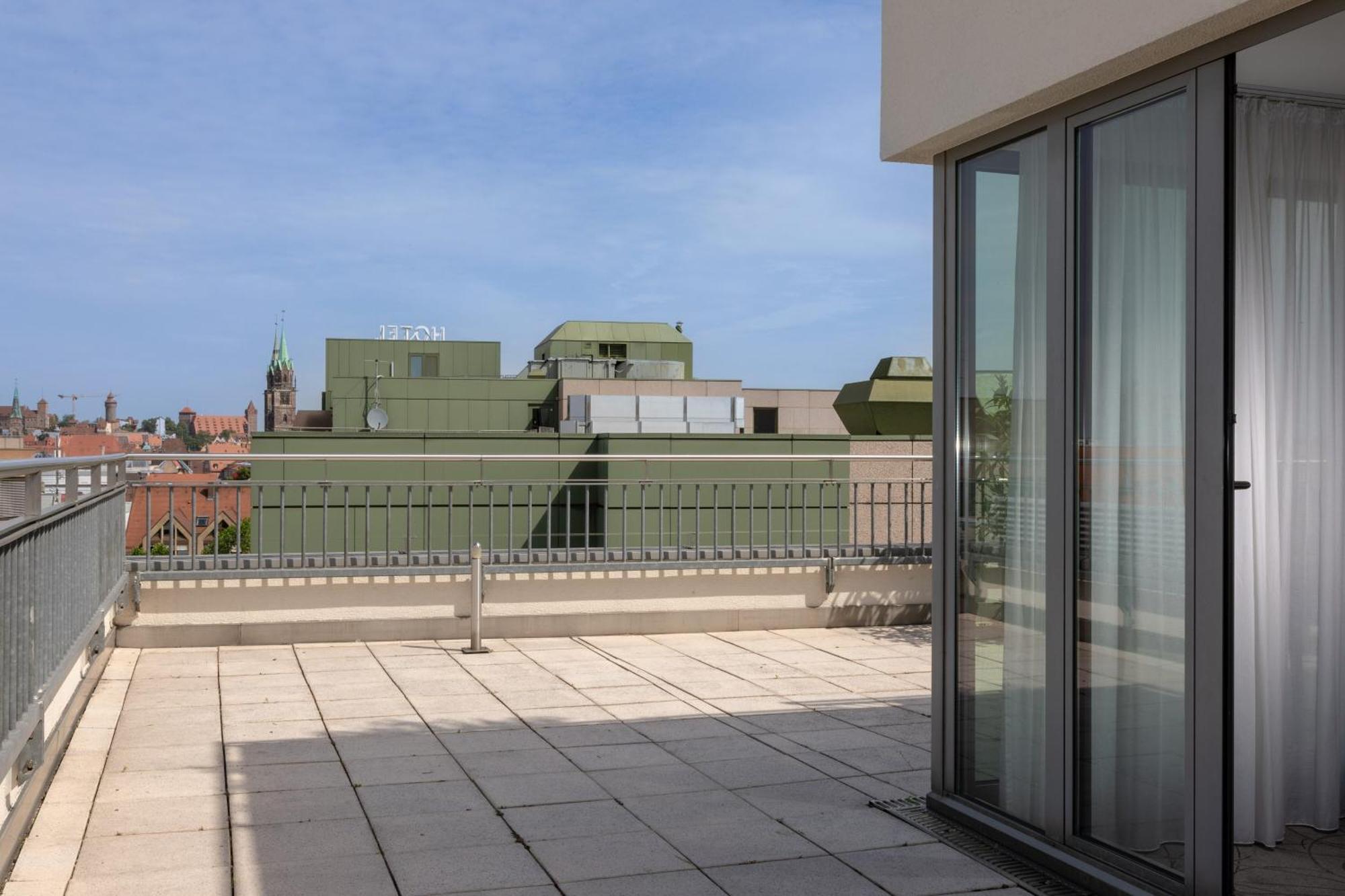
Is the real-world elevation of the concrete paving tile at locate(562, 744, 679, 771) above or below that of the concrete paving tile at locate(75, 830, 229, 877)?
below

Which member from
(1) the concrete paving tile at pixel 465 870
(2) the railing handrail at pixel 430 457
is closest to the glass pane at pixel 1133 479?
(1) the concrete paving tile at pixel 465 870

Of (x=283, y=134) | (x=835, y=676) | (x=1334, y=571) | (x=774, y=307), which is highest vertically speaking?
(x=283, y=134)

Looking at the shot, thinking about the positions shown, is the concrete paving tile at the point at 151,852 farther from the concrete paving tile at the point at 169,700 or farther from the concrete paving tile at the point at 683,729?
the concrete paving tile at the point at 169,700

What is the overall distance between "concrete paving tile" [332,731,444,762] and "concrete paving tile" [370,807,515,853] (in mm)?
907

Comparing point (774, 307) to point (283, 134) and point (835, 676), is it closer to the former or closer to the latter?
point (283, 134)

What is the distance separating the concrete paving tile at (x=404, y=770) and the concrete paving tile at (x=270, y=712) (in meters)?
0.95

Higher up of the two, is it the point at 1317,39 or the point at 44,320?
the point at 44,320

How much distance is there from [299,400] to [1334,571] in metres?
133

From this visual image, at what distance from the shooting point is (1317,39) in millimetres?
3588

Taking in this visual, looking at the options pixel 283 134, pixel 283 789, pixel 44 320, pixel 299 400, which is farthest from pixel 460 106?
pixel 299 400

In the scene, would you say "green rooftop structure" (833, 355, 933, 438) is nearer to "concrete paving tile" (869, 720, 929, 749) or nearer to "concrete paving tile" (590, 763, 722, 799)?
"concrete paving tile" (869, 720, 929, 749)

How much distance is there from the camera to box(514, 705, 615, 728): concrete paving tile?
5824 mm

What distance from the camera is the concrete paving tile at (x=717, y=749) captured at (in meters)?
5.18

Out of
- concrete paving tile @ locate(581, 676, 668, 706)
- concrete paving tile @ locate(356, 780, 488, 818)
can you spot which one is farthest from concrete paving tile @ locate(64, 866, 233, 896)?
concrete paving tile @ locate(581, 676, 668, 706)
